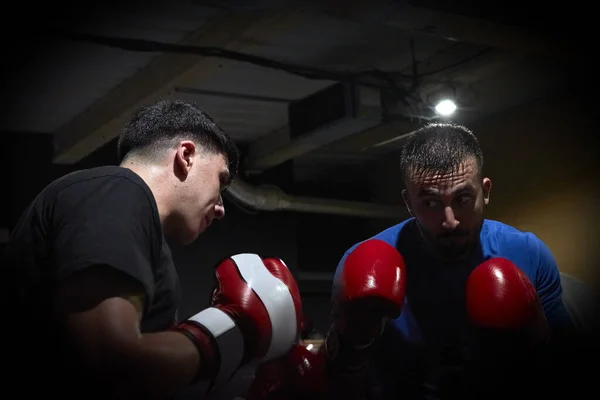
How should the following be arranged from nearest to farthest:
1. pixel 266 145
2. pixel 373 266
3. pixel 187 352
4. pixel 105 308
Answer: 1. pixel 105 308
2. pixel 187 352
3. pixel 373 266
4. pixel 266 145

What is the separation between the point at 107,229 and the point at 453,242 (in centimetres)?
121

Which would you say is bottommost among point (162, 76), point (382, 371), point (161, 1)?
point (382, 371)

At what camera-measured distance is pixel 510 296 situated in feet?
5.95

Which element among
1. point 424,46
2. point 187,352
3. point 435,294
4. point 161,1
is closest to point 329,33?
point 424,46

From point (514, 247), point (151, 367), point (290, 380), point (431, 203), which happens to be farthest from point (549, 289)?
point (151, 367)

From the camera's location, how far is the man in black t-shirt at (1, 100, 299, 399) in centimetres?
121

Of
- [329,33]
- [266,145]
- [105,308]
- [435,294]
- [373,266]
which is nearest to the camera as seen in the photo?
[105,308]

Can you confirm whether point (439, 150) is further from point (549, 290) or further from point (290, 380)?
point (290, 380)

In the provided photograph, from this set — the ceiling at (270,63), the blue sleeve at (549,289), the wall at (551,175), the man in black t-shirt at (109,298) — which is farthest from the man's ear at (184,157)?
the wall at (551,175)

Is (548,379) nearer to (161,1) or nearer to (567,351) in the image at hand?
(567,351)

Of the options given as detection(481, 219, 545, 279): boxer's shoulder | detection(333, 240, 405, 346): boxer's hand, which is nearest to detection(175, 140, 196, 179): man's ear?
detection(333, 240, 405, 346): boxer's hand

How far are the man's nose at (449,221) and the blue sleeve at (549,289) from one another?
0.35m

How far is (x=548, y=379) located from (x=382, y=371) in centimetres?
58

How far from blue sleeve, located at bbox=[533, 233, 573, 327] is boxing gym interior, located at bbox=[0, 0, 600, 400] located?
621 mm
